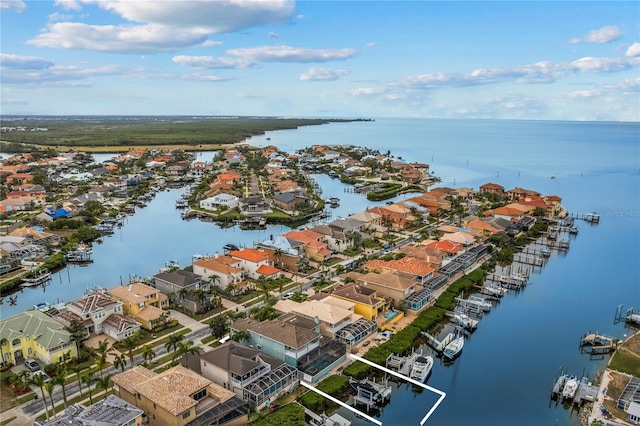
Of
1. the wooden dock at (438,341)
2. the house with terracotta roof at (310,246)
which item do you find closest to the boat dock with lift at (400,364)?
the wooden dock at (438,341)

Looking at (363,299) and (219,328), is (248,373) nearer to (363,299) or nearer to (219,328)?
(219,328)

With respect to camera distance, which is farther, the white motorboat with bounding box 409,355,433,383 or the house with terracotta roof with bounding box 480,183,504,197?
the house with terracotta roof with bounding box 480,183,504,197

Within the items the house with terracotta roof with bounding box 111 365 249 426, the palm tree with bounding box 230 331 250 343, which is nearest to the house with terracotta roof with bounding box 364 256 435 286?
the palm tree with bounding box 230 331 250 343

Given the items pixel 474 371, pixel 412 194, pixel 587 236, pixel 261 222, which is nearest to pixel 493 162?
pixel 412 194

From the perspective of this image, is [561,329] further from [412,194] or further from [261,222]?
[412,194]

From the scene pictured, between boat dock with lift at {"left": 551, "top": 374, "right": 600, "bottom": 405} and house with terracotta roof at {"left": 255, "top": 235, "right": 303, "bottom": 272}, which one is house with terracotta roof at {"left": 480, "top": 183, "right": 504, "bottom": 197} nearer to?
house with terracotta roof at {"left": 255, "top": 235, "right": 303, "bottom": 272}

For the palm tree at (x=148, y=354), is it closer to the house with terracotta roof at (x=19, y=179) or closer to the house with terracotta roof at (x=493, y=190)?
the house with terracotta roof at (x=493, y=190)

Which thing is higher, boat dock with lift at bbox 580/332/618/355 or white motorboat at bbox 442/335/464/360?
white motorboat at bbox 442/335/464/360
